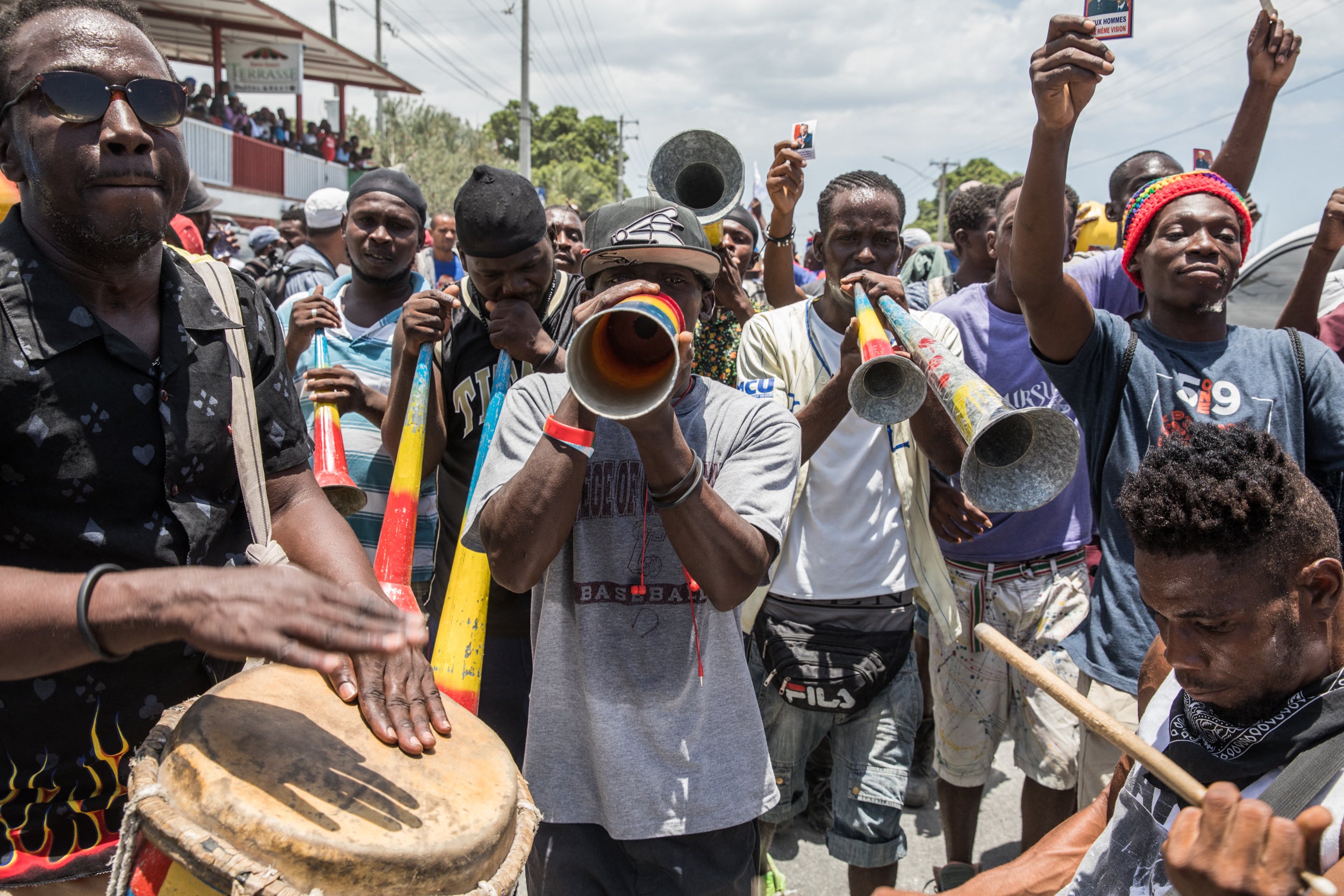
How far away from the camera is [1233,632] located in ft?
5.75

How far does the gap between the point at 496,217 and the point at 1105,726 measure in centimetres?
214

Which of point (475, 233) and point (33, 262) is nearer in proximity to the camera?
A: point (33, 262)

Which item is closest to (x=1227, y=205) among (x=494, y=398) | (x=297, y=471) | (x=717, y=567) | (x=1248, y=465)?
(x=1248, y=465)

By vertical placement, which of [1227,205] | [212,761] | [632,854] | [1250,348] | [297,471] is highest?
[1227,205]

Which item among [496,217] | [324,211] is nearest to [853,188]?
[496,217]

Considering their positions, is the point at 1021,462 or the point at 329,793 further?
the point at 1021,462

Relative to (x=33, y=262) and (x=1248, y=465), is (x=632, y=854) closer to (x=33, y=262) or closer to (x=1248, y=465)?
(x=1248, y=465)

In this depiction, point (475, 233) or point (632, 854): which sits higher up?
point (475, 233)

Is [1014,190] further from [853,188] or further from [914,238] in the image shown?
[914,238]

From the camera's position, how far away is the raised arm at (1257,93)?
11.3ft

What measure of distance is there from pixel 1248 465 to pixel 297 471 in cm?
195

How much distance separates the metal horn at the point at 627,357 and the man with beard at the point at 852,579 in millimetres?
1003

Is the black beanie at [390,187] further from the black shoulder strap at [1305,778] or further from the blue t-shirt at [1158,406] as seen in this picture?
the black shoulder strap at [1305,778]

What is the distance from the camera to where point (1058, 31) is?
2473mm
